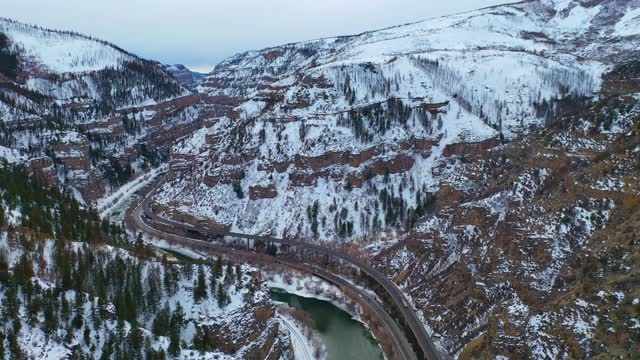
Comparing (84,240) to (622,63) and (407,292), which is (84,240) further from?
(622,63)

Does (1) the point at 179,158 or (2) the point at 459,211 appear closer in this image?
(2) the point at 459,211

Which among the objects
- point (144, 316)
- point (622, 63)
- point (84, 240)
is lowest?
point (144, 316)

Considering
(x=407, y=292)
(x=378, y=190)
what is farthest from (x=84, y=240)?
(x=378, y=190)

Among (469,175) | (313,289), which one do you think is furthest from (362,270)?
(469,175)

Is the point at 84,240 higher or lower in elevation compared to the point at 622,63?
lower

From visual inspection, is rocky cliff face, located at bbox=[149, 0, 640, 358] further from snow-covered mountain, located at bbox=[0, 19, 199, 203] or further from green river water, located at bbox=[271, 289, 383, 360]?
snow-covered mountain, located at bbox=[0, 19, 199, 203]

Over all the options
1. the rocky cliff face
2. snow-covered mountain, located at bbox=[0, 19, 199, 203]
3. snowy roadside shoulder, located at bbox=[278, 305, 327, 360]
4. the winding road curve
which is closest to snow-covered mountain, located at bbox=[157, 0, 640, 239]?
the rocky cliff face

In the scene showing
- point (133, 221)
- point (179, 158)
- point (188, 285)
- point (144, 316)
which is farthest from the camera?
point (179, 158)
